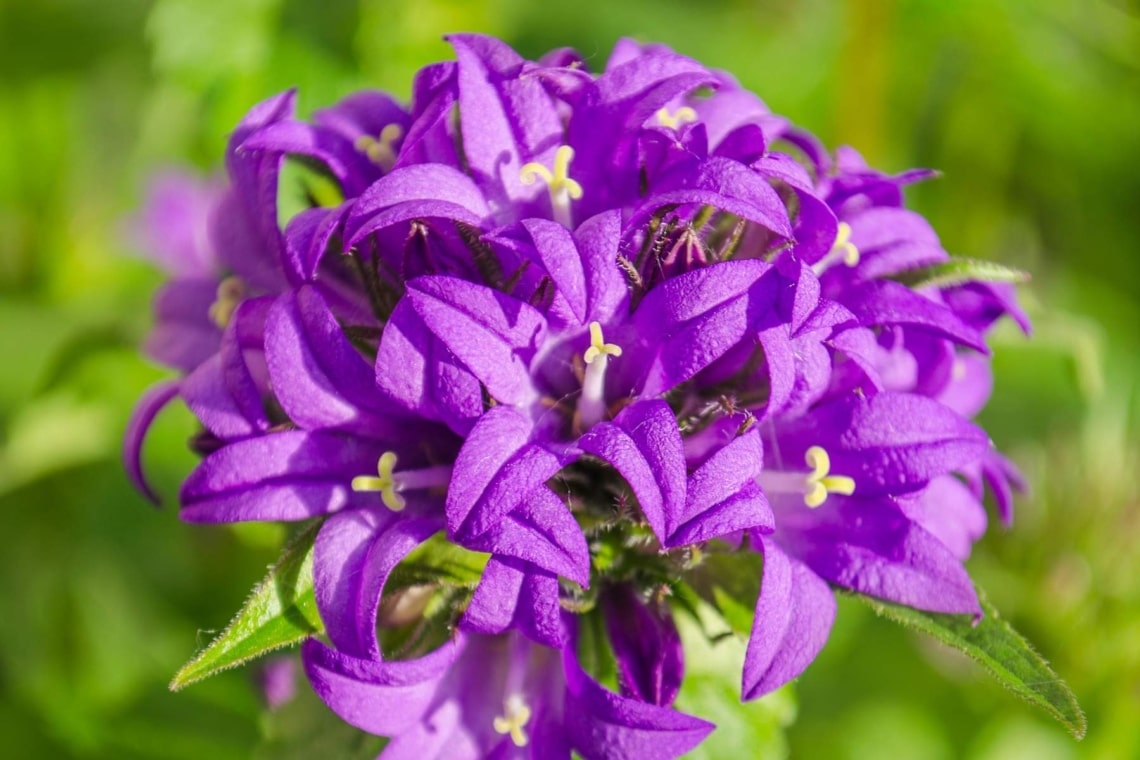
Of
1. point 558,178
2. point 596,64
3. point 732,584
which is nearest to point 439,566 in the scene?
point 732,584

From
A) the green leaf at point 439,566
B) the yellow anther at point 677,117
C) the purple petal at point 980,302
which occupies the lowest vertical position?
the green leaf at point 439,566

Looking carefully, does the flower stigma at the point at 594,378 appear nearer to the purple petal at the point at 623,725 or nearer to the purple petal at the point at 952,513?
the purple petal at the point at 623,725

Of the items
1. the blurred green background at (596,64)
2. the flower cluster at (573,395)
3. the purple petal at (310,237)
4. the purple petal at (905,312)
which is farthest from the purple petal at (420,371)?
the blurred green background at (596,64)

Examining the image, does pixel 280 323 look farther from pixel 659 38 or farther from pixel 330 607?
pixel 659 38

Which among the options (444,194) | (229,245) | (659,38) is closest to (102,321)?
(229,245)

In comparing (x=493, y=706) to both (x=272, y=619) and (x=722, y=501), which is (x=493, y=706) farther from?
(x=722, y=501)

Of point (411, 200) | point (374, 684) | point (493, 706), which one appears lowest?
point (493, 706)
